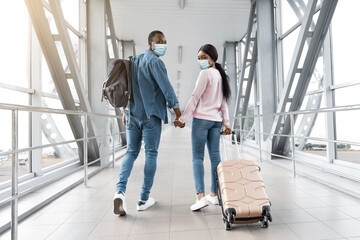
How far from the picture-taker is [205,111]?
1.96 metres

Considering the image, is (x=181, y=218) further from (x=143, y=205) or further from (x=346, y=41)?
(x=346, y=41)

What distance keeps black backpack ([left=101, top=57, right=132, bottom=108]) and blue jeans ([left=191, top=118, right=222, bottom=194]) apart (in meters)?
0.62

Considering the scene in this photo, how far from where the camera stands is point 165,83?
183cm

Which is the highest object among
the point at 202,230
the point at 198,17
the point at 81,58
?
the point at 198,17

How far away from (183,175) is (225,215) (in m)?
1.68

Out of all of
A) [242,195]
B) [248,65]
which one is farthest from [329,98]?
[248,65]

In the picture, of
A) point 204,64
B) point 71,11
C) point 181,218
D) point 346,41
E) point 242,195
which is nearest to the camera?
point 242,195

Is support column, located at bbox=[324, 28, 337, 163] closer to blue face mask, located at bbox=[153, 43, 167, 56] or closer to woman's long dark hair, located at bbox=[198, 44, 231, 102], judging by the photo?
woman's long dark hair, located at bbox=[198, 44, 231, 102]

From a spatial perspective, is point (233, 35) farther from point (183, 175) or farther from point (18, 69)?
point (18, 69)

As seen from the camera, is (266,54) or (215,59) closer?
(215,59)

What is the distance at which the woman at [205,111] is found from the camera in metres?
1.94

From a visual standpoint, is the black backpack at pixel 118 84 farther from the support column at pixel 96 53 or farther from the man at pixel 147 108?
the support column at pixel 96 53

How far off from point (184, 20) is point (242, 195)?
6.21m

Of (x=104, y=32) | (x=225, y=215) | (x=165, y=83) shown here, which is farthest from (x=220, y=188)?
(x=104, y=32)
